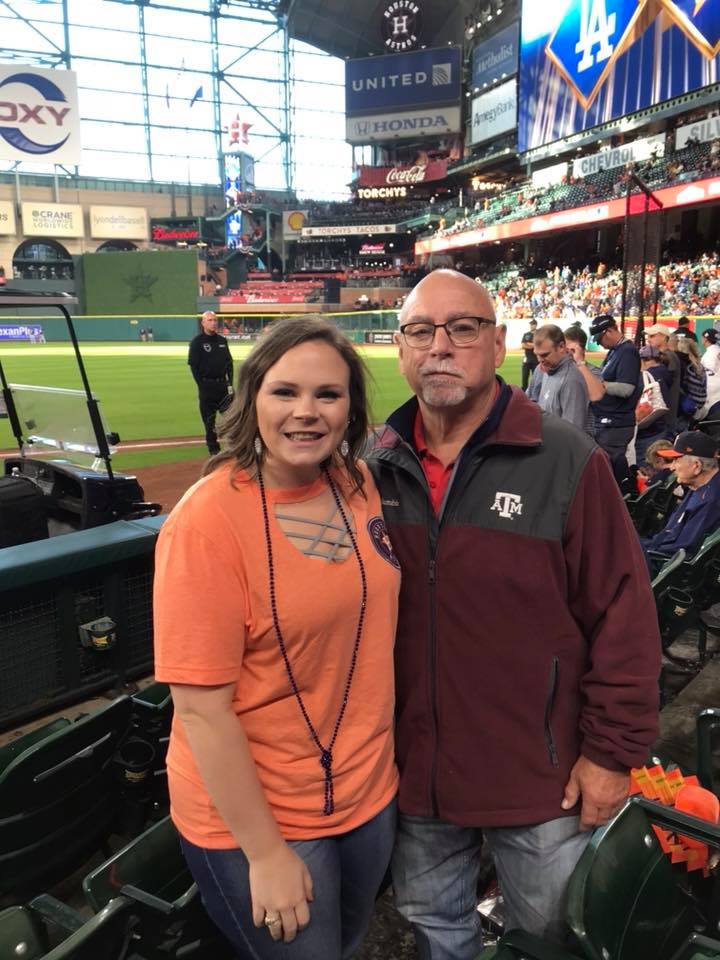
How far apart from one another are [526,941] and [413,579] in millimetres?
813

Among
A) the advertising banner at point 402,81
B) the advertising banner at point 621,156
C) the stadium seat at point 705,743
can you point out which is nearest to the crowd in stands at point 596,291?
the advertising banner at point 621,156

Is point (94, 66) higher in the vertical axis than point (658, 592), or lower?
higher

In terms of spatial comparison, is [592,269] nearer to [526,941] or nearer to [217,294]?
[217,294]

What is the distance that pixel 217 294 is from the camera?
59062 millimetres

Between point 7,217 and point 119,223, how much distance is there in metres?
8.39

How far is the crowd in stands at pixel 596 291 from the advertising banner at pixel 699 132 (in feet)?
16.2

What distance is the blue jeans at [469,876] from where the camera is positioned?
1.73m

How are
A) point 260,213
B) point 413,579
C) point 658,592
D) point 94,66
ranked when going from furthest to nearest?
point 260,213, point 94,66, point 658,592, point 413,579

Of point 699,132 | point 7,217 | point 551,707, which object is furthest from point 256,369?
point 7,217

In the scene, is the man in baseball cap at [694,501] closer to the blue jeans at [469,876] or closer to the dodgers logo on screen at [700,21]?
the blue jeans at [469,876]

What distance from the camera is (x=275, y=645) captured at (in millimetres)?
1444

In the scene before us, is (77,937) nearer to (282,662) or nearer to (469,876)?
(282,662)

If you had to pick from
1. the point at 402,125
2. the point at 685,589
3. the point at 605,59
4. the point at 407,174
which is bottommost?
the point at 685,589

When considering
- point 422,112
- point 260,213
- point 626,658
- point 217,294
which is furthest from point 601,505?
point 422,112
